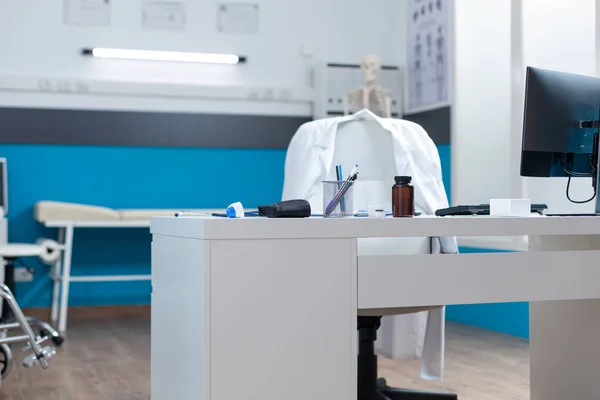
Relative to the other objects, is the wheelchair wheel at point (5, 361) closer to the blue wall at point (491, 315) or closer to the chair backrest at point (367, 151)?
the chair backrest at point (367, 151)

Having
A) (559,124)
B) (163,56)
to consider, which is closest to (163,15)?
(163,56)

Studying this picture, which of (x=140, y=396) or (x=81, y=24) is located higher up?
(x=81, y=24)

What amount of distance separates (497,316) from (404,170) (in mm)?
2345

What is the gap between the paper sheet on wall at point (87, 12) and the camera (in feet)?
18.0

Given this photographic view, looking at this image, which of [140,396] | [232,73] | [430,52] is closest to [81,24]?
[232,73]

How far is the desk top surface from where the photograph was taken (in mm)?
1694

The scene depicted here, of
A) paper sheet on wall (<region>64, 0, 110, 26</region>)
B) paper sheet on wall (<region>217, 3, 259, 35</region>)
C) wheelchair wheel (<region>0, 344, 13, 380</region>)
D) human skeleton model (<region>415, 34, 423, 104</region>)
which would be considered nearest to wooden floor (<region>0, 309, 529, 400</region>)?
wheelchair wheel (<region>0, 344, 13, 380</region>)

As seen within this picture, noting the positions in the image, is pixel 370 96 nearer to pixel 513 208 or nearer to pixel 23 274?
pixel 23 274

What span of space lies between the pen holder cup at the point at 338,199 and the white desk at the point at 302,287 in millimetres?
183

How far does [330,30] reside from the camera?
6.06m

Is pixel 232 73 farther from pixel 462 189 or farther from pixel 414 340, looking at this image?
pixel 414 340

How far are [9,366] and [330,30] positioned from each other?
3577mm

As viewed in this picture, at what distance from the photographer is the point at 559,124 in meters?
2.29

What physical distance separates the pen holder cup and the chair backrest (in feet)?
2.82
